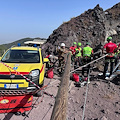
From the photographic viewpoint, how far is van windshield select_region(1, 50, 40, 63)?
5424 millimetres

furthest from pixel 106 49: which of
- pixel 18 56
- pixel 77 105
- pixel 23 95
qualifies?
pixel 23 95

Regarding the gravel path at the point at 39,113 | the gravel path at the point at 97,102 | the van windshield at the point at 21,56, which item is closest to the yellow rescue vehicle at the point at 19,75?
the van windshield at the point at 21,56

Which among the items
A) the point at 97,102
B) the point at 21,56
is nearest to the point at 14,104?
the point at 21,56

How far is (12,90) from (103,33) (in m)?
16.4

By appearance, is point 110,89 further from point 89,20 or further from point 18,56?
point 89,20

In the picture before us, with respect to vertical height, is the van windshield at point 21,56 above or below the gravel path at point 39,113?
above

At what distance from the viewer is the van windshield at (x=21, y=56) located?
214 inches

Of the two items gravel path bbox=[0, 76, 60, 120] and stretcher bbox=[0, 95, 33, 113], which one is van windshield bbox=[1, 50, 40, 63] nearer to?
gravel path bbox=[0, 76, 60, 120]

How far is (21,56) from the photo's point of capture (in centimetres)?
581

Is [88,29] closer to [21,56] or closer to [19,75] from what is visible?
[21,56]

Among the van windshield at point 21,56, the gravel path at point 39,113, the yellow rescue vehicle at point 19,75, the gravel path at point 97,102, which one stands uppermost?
the van windshield at point 21,56

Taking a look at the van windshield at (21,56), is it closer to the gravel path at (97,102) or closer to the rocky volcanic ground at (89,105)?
the rocky volcanic ground at (89,105)

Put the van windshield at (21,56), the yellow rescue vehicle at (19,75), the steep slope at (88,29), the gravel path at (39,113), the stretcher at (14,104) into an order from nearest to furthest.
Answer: the gravel path at (39,113) < the stretcher at (14,104) < the yellow rescue vehicle at (19,75) < the van windshield at (21,56) < the steep slope at (88,29)

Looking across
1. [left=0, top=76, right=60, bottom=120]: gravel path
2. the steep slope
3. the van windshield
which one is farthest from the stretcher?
the steep slope
